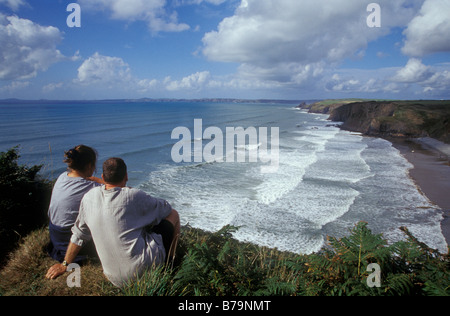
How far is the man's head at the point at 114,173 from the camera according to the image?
291cm

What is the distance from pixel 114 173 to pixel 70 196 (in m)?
1.14

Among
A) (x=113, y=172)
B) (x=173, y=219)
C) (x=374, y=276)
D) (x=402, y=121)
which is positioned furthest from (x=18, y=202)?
(x=402, y=121)

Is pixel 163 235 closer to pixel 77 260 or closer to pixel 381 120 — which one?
pixel 77 260

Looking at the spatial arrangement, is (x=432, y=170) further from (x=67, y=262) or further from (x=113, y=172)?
(x=67, y=262)

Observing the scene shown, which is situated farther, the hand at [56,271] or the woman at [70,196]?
the woman at [70,196]

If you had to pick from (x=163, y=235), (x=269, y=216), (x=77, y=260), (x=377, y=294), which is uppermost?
(x=163, y=235)

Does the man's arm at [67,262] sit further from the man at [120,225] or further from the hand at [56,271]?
the man at [120,225]

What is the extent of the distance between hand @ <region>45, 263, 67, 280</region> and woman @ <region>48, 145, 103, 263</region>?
20cm

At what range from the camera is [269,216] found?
10.3m

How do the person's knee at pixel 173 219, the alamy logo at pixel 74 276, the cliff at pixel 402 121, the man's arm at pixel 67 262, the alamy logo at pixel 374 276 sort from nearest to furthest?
the alamy logo at pixel 374 276
the alamy logo at pixel 74 276
the man's arm at pixel 67 262
the person's knee at pixel 173 219
the cliff at pixel 402 121

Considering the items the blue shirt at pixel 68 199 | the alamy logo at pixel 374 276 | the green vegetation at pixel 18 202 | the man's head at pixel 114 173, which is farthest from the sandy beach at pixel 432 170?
the green vegetation at pixel 18 202

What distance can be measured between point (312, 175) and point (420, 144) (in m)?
23.6

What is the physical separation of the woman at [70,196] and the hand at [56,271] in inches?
8.0
